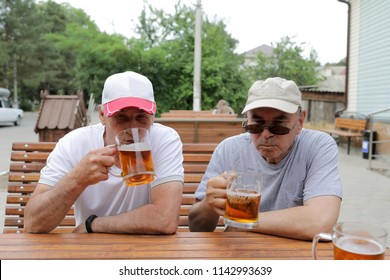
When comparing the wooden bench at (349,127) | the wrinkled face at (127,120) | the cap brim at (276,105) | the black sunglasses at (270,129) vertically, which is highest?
the cap brim at (276,105)

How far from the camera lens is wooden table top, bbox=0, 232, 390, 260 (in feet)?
4.66

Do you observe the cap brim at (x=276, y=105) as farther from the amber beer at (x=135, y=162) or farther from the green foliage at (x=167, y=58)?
the green foliage at (x=167, y=58)

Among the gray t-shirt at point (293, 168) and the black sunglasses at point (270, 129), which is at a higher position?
the black sunglasses at point (270, 129)

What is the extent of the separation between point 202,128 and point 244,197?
4.88 metres

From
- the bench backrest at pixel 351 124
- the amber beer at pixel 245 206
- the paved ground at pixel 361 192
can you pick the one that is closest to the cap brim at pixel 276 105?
the amber beer at pixel 245 206

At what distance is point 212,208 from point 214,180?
0.15m

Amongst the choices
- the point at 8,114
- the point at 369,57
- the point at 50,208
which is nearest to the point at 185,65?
the point at 369,57

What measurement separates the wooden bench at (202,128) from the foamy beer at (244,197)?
4708 mm

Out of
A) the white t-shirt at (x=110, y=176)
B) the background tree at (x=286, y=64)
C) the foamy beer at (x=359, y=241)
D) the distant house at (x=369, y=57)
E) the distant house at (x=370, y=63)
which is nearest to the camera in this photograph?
the foamy beer at (x=359, y=241)

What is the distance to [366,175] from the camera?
7.86 m

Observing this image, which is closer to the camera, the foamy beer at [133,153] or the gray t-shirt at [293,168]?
the foamy beer at [133,153]

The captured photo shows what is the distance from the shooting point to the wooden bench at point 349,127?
35.9 ft

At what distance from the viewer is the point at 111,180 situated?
1.97 metres

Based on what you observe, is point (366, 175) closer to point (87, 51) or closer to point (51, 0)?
point (87, 51)
